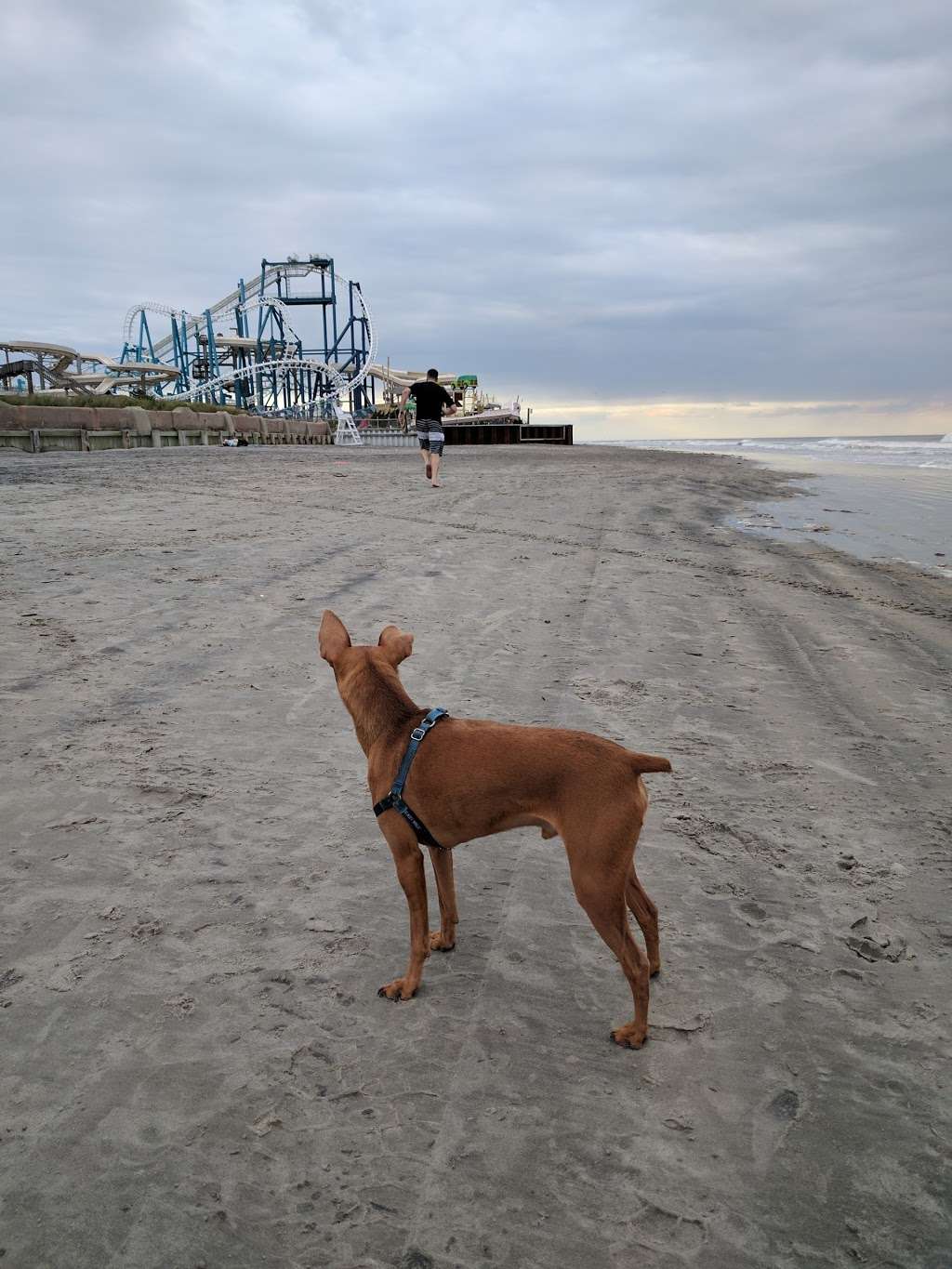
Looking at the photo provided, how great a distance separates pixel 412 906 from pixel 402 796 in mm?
355

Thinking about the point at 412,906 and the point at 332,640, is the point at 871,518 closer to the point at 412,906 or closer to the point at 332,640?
the point at 332,640

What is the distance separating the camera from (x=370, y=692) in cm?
263

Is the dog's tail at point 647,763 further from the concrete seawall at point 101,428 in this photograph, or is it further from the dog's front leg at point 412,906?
the concrete seawall at point 101,428

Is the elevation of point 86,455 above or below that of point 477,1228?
above

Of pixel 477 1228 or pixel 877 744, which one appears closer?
pixel 477 1228

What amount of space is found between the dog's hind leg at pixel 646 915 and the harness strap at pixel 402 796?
65 cm

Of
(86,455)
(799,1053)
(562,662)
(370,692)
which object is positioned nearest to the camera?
(799,1053)

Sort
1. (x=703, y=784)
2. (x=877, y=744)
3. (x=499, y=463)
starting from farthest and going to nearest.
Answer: (x=499, y=463), (x=877, y=744), (x=703, y=784)

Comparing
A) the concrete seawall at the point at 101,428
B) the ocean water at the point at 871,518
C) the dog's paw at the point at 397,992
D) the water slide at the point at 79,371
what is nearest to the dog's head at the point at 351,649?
the dog's paw at the point at 397,992

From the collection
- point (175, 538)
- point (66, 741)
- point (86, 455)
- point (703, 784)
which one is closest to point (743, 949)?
point (703, 784)

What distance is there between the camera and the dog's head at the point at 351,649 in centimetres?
273

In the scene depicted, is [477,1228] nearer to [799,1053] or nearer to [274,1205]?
[274,1205]

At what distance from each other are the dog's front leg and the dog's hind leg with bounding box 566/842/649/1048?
0.52 metres

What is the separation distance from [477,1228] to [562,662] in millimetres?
3971
